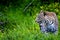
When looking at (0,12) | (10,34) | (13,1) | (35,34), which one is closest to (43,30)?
(35,34)

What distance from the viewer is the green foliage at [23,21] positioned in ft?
25.1

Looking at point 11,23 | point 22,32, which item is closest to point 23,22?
point 11,23

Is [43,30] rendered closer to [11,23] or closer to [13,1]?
[11,23]

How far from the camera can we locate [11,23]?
8.95 meters

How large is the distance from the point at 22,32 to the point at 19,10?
195 cm

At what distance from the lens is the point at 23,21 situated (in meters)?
9.19

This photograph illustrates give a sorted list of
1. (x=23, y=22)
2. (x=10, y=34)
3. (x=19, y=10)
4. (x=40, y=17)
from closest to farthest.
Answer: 1. (x=10, y=34)
2. (x=40, y=17)
3. (x=23, y=22)
4. (x=19, y=10)

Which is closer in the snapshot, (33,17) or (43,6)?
(33,17)

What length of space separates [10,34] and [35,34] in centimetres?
65

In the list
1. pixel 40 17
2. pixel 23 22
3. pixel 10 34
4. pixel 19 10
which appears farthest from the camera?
pixel 19 10

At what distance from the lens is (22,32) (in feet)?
26.6

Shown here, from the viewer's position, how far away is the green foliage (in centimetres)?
766

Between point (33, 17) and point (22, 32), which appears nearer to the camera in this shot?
point (22, 32)

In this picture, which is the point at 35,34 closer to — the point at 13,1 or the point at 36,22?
the point at 36,22
